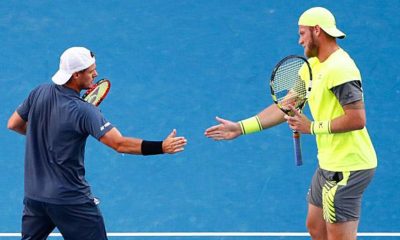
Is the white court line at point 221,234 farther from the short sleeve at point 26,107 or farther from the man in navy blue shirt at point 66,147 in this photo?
the short sleeve at point 26,107

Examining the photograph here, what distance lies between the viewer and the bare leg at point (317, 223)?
8.25 meters

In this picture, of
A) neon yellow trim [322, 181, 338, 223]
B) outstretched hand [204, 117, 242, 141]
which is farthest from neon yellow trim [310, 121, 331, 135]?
outstretched hand [204, 117, 242, 141]

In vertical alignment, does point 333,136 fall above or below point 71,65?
below

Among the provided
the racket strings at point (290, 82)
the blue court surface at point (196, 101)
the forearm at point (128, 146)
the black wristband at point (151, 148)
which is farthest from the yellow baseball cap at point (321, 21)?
the blue court surface at point (196, 101)

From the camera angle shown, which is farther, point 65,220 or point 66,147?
point 65,220

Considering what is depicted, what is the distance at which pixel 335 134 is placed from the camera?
7.88m

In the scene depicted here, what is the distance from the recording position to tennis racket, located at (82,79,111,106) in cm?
825

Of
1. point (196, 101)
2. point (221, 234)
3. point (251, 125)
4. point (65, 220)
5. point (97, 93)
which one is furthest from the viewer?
point (196, 101)

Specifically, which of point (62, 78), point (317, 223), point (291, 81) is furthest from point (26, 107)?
point (317, 223)

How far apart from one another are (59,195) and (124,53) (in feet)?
15.2

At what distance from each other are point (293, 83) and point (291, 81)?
2 cm

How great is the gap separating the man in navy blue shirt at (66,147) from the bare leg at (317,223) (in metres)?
1.41

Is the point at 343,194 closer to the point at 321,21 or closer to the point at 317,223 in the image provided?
the point at 317,223

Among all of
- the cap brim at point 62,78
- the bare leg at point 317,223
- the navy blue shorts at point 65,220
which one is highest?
the cap brim at point 62,78
